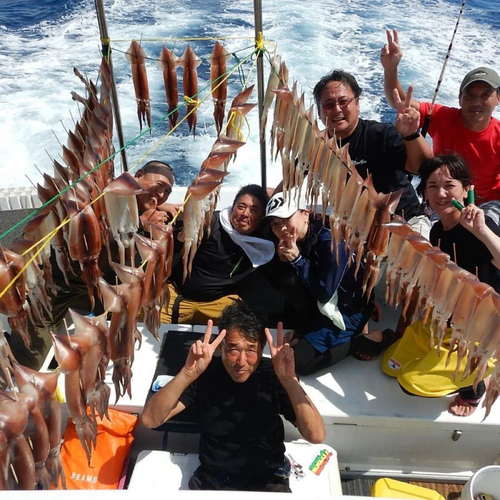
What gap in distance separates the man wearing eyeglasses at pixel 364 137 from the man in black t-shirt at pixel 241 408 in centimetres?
117

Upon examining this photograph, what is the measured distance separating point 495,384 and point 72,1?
13.3 m

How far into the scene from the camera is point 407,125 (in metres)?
2.33

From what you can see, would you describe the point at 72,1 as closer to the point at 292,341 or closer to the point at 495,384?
the point at 292,341

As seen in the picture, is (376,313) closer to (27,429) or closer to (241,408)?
(241,408)

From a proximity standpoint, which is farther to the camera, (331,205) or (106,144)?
(106,144)

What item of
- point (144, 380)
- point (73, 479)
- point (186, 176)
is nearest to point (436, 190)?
point (144, 380)

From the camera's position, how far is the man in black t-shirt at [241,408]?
2027 millimetres

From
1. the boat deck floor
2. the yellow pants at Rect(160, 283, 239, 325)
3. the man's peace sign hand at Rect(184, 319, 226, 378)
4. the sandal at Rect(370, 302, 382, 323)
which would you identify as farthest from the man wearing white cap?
the man's peace sign hand at Rect(184, 319, 226, 378)

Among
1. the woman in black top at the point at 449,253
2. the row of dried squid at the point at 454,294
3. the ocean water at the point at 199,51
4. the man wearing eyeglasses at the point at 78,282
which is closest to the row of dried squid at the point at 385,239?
the row of dried squid at the point at 454,294

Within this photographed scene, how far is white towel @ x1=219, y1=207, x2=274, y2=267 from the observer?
2.75m

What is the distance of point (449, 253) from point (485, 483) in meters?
1.00

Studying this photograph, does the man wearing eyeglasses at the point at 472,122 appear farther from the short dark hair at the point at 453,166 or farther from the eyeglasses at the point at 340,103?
the short dark hair at the point at 453,166

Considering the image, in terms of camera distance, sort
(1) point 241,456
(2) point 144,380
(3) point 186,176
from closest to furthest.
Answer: (1) point 241,456 → (2) point 144,380 → (3) point 186,176

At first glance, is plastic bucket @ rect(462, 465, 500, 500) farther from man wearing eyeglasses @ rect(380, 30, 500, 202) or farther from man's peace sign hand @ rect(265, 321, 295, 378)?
man wearing eyeglasses @ rect(380, 30, 500, 202)
